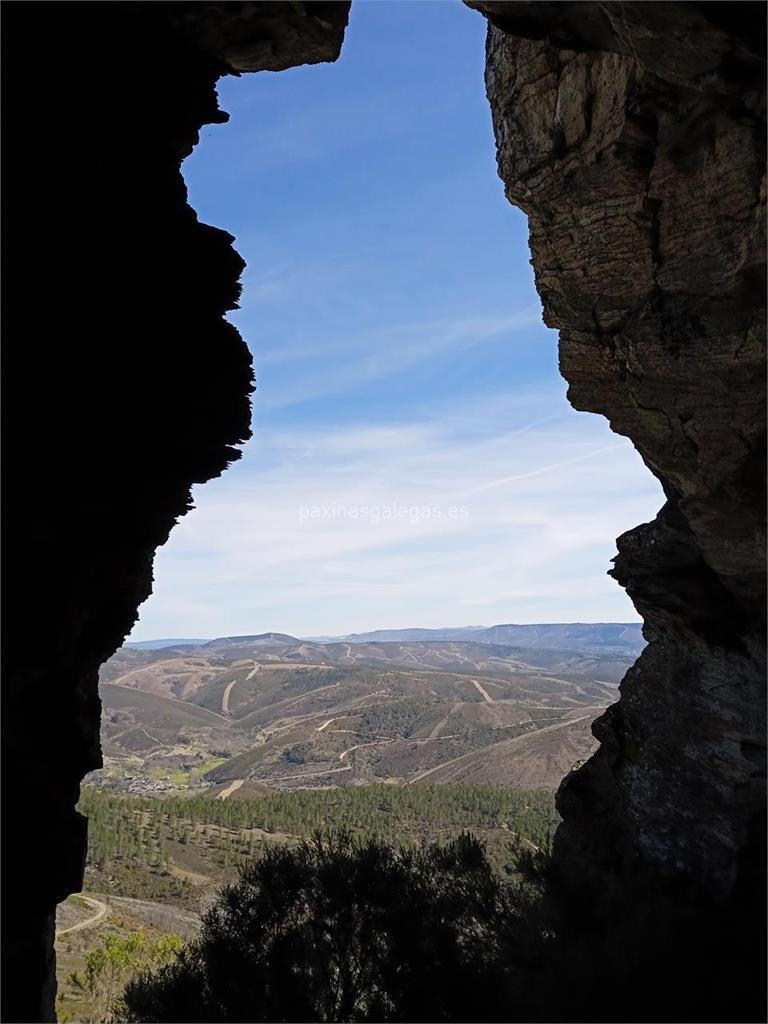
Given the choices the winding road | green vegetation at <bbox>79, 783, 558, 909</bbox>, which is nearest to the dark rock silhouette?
the winding road

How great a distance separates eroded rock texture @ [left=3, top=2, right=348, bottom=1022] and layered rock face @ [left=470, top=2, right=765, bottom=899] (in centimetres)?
608

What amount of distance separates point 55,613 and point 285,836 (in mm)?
132148

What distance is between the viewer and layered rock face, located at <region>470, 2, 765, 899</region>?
1334 centimetres

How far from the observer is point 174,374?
1741 centimetres

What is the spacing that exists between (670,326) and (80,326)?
44.6 ft

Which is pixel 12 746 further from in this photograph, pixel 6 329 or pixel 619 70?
pixel 619 70

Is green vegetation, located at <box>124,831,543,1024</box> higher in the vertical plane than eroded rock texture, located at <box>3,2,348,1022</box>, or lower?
lower

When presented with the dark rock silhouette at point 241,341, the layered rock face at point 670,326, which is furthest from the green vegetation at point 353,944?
the layered rock face at point 670,326

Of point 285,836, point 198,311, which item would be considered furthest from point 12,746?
point 285,836

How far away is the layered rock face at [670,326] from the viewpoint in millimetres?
13336

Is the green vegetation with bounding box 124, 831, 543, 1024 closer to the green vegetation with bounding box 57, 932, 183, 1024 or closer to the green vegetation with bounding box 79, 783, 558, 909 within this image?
the green vegetation with bounding box 57, 932, 183, 1024

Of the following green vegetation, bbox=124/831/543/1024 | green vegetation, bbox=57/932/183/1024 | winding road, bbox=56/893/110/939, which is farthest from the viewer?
winding road, bbox=56/893/110/939

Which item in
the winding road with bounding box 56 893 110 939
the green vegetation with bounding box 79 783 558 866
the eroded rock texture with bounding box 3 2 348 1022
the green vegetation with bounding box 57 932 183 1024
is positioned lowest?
the green vegetation with bounding box 79 783 558 866

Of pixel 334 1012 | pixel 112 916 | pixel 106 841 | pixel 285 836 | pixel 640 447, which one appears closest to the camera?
pixel 334 1012
